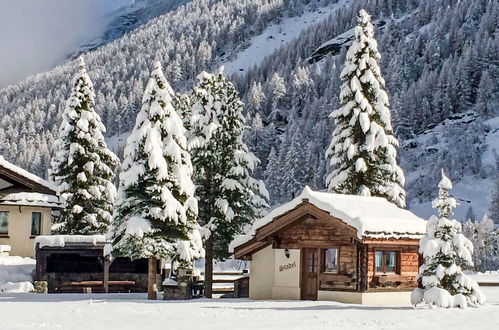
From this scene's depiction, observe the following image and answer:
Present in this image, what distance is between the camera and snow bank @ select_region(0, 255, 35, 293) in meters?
34.8

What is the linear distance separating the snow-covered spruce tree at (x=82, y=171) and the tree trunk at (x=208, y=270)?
9153 millimetres

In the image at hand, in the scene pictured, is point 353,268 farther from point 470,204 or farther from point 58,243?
point 470,204

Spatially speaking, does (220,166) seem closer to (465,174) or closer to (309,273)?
(309,273)

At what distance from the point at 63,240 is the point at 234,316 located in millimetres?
Result: 16570

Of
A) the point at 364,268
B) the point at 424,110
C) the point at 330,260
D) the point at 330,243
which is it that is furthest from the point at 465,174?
the point at 364,268

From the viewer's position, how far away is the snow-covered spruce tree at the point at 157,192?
29.8m

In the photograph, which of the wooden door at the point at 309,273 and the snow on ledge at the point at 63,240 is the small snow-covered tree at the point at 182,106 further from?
the wooden door at the point at 309,273

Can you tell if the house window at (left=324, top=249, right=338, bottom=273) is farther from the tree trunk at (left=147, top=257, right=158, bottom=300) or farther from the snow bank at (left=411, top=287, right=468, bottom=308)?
the tree trunk at (left=147, top=257, right=158, bottom=300)

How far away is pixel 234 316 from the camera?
21.4 m

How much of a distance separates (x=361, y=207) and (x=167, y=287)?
31.8 feet

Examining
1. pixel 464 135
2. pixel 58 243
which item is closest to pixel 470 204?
pixel 464 135

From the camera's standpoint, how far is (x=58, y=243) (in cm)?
3512

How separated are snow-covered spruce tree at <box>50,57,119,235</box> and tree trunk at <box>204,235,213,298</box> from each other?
915 cm

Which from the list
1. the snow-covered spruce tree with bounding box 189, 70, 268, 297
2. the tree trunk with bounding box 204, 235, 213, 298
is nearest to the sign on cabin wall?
the snow-covered spruce tree with bounding box 189, 70, 268, 297
